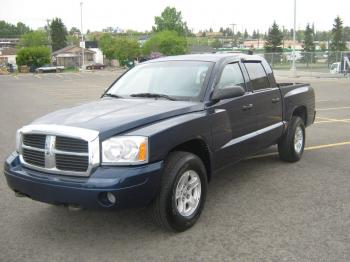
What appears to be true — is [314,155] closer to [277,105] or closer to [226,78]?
[277,105]

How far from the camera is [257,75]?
6062 mm

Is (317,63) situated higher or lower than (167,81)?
higher

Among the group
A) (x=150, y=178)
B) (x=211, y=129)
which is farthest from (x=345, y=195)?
(x=150, y=178)

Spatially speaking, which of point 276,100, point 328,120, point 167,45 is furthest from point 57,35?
point 276,100

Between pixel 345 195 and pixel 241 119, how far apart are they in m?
1.55

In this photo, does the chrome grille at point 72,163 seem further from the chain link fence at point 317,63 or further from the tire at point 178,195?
the chain link fence at point 317,63

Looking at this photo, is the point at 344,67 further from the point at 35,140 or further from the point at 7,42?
the point at 7,42

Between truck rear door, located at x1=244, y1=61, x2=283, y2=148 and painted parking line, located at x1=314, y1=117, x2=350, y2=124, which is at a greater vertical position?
truck rear door, located at x1=244, y1=61, x2=283, y2=148

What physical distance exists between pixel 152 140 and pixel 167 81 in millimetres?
1482

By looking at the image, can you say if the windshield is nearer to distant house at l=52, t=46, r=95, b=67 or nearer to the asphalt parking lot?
the asphalt parking lot

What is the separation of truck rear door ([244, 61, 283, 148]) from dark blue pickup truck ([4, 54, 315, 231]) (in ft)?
0.09


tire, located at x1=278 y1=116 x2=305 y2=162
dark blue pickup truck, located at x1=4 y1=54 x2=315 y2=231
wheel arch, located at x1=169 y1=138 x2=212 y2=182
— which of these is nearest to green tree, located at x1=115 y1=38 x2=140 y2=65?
tire, located at x1=278 y1=116 x2=305 y2=162

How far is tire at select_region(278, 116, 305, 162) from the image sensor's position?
6.72 meters

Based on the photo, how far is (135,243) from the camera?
4074 mm
